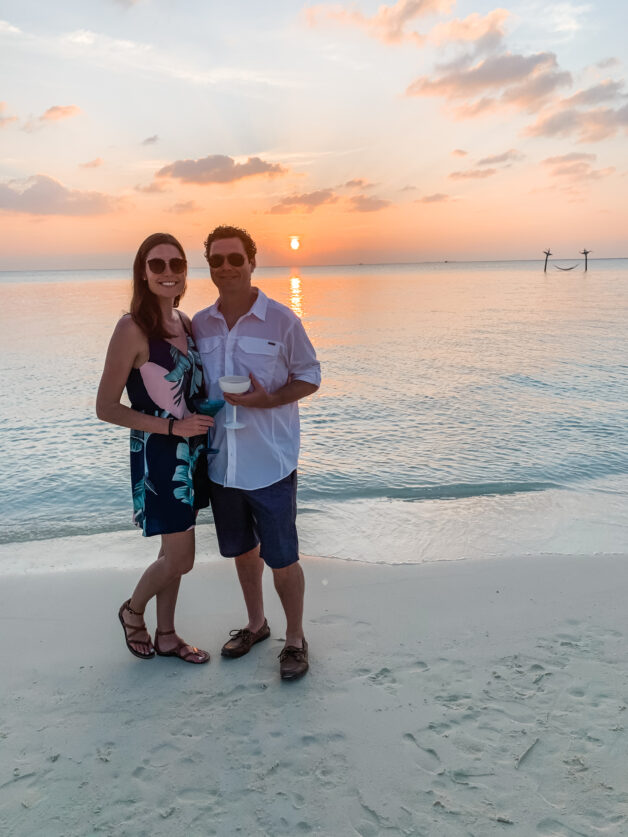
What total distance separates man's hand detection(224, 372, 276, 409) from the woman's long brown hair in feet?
1.73

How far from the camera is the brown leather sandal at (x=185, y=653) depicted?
365cm

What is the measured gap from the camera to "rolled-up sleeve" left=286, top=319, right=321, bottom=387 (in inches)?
132

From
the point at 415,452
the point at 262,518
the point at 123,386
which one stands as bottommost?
the point at 415,452

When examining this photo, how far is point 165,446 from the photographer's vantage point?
10.7 feet

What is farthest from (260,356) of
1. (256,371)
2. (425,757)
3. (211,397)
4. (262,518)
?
(425,757)

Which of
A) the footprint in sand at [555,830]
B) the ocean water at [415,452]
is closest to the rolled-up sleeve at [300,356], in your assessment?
the footprint in sand at [555,830]

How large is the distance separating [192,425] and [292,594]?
1239mm

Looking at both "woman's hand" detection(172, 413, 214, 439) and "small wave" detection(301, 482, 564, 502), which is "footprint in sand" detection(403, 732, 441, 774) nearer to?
"woman's hand" detection(172, 413, 214, 439)

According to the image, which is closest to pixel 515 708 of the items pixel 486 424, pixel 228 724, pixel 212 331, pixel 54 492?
pixel 228 724

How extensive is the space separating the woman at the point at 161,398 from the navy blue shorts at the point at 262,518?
7.0 inches

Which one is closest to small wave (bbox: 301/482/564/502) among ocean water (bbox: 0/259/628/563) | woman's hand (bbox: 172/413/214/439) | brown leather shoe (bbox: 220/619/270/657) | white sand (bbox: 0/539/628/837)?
ocean water (bbox: 0/259/628/563)

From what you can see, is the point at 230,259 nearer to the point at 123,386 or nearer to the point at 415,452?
the point at 123,386

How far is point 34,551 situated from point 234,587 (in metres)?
2.42

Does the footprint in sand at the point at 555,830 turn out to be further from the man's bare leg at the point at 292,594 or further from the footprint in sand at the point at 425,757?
the man's bare leg at the point at 292,594
